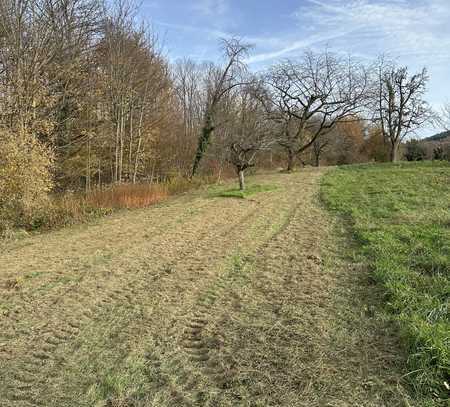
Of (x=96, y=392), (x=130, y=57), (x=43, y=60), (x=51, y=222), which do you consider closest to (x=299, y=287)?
(x=96, y=392)

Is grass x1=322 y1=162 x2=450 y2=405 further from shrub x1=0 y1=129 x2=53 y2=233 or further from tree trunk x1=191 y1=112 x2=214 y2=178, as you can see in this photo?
tree trunk x1=191 y1=112 x2=214 y2=178

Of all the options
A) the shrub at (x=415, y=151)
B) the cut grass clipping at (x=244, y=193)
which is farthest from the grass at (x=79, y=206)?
the shrub at (x=415, y=151)

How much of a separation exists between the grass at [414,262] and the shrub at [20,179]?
7261mm

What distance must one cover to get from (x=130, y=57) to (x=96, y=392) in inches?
561

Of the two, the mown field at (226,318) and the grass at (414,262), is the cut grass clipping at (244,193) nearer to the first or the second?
the grass at (414,262)

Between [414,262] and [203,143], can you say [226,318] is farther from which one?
[203,143]

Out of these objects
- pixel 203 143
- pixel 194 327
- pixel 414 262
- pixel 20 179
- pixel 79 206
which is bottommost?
pixel 194 327

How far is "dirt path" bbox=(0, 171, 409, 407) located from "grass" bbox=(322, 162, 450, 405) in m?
A: 0.21

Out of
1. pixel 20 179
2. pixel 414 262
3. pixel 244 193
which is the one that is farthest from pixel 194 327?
pixel 244 193

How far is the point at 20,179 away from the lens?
320 inches

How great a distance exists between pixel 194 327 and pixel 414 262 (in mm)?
3158

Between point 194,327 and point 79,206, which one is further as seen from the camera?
point 79,206

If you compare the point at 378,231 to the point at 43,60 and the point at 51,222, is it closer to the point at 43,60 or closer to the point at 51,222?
the point at 51,222

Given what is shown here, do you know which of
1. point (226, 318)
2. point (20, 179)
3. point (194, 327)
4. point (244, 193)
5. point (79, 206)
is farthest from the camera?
point (244, 193)
